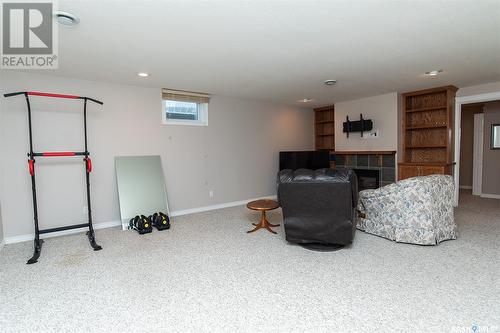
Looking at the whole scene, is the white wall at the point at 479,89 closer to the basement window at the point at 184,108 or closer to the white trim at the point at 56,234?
the basement window at the point at 184,108

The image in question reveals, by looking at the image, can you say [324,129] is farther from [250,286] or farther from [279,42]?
[250,286]

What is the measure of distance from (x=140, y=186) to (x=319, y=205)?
2.97 meters

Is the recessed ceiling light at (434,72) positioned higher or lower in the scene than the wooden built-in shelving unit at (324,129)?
higher

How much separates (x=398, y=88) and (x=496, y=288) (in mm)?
3804

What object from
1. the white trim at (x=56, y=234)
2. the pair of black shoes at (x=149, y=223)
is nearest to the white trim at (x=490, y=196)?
the pair of black shoes at (x=149, y=223)

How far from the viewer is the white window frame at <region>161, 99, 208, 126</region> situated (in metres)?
4.87

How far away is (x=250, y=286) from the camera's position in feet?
7.88

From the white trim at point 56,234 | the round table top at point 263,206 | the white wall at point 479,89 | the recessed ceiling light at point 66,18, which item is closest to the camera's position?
the recessed ceiling light at point 66,18

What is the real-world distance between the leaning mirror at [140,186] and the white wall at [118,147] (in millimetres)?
135

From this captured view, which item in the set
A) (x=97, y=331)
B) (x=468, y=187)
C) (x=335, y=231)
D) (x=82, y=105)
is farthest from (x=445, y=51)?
(x=468, y=187)

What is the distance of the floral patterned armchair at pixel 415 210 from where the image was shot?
314 cm

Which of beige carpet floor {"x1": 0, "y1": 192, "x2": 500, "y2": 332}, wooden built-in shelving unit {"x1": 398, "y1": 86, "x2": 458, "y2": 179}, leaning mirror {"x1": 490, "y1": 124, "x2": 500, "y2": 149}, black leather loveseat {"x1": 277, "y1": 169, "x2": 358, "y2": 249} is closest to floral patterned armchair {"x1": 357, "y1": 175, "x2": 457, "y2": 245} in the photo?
beige carpet floor {"x1": 0, "y1": 192, "x2": 500, "y2": 332}

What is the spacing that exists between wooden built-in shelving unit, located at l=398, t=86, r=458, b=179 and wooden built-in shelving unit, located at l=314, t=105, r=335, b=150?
6.07 feet

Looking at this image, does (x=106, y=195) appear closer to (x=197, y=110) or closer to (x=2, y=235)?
(x=2, y=235)
